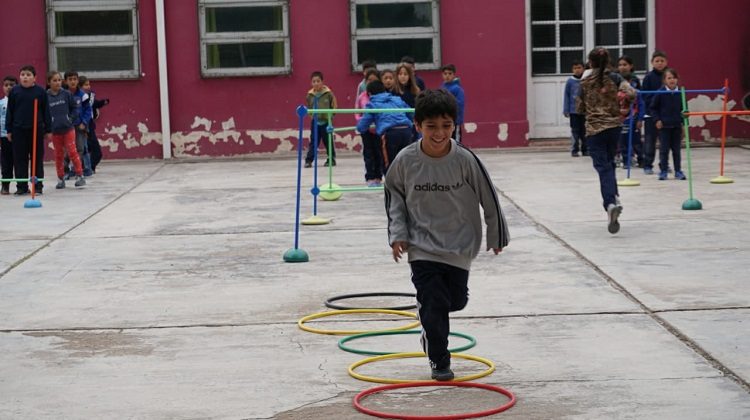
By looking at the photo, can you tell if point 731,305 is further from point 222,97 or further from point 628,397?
point 222,97

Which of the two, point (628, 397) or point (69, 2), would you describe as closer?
point (628, 397)

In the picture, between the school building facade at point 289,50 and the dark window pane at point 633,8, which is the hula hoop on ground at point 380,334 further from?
the dark window pane at point 633,8

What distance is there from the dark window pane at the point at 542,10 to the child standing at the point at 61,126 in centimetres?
927

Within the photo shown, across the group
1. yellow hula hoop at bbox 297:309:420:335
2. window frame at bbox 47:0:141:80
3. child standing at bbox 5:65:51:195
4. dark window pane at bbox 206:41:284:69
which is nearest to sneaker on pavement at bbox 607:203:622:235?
yellow hula hoop at bbox 297:309:420:335

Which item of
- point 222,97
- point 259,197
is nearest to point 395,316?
point 259,197

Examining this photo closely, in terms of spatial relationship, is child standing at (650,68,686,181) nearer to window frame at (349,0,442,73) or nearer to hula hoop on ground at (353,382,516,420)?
window frame at (349,0,442,73)

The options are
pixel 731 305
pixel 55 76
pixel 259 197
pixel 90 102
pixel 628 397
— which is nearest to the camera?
pixel 628 397

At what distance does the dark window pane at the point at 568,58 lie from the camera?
23.8 meters

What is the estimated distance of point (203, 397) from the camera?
6.30 meters

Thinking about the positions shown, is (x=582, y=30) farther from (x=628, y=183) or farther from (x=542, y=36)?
(x=628, y=183)

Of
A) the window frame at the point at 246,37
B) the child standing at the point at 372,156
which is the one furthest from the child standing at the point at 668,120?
the window frame at the point at 246,37

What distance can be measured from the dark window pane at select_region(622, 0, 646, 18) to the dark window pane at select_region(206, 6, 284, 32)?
248 inches

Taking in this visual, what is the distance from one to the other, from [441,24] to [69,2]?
22.3 feet

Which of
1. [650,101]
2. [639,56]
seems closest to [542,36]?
[639,56]
